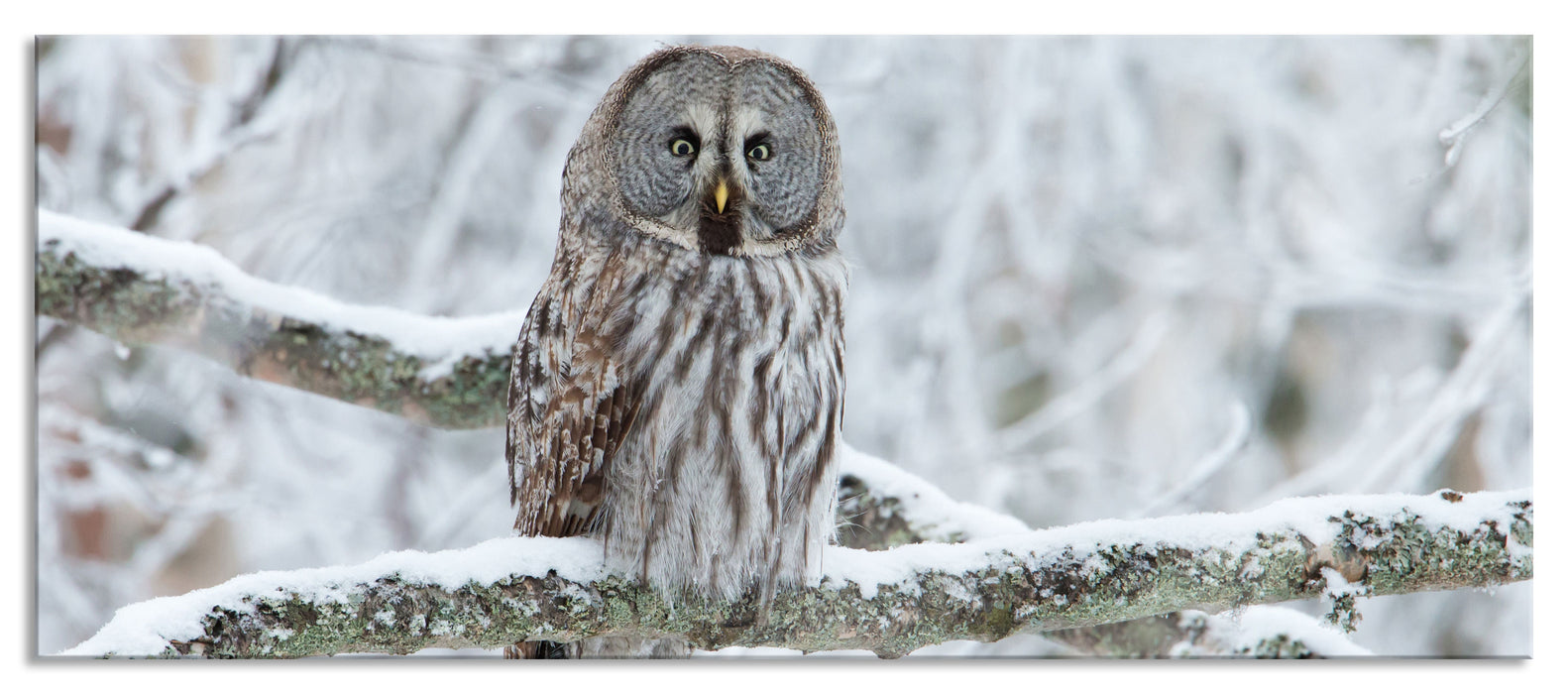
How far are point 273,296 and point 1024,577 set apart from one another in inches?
63.9

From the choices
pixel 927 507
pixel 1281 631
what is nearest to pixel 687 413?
pixel 927 507

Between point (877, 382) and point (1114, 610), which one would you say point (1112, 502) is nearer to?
point (877, 382)

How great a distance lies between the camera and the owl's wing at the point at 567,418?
76.2 inches

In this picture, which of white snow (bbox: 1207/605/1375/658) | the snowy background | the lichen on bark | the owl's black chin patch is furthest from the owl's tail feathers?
white snow (bbox: 1207/605/1375/658)

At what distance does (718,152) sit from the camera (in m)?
2.05

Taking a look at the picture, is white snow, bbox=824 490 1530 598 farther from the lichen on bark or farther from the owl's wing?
the lichen on bark

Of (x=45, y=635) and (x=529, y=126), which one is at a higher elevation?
(x=529, y=126)

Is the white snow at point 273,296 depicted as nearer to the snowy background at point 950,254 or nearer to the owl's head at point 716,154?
the snowy background at point 950,254

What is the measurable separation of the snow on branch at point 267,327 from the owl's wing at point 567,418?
51 cm

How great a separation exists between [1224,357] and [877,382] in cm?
138

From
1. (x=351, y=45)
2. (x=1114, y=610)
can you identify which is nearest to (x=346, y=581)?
(x=1114, y=610)

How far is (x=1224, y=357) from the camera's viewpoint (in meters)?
4.52

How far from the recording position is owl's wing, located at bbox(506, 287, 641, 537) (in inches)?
76.2

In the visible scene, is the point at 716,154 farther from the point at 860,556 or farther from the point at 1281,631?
the point at 1281,631
